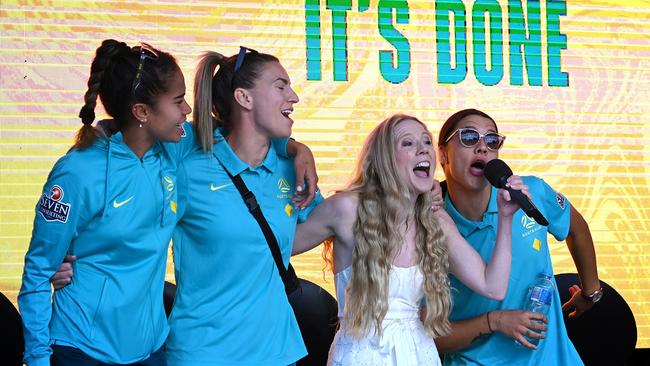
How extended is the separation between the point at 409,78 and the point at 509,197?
2.50 meters

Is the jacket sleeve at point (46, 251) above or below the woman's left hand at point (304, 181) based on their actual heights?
below

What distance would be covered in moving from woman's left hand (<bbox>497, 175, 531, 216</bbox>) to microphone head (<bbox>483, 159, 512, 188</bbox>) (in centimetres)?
3

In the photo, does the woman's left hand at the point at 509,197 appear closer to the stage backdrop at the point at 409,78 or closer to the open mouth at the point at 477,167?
the open mouth at the point at 477,167

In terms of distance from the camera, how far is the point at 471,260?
3.77m

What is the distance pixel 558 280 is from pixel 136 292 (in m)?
3.12

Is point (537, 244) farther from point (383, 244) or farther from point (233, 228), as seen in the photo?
point (233, 228)

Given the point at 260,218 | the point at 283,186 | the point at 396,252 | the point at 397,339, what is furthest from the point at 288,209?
the point at 397,339

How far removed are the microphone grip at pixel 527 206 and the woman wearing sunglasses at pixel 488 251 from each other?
593 mm

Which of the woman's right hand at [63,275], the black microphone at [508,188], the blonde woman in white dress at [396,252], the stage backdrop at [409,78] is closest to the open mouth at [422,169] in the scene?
the blonde woman in white dress at [396,252]

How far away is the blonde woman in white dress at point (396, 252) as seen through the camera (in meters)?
3.60

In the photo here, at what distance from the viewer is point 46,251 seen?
310cm

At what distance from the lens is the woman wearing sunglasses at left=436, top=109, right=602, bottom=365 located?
4.00 meters

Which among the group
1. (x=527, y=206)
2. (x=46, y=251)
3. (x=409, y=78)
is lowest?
(x=46, y=251)

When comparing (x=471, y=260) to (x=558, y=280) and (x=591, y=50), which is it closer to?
(x=558, y=280)
